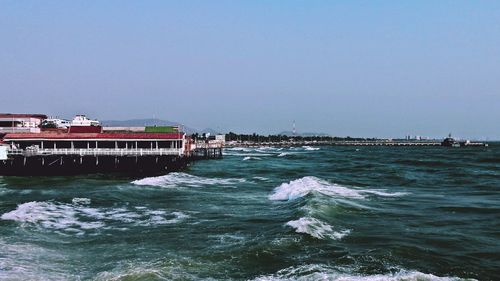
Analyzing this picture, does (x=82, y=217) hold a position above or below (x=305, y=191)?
below

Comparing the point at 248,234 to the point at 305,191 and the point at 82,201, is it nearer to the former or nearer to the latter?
the point at 305,191

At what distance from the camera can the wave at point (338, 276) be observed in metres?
16.0

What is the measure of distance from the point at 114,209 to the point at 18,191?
44.5 feet

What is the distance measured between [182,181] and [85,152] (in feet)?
49.1

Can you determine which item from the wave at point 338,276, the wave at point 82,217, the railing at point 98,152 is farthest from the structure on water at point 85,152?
the wave at point 338,276

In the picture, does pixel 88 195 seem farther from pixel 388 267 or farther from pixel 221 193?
pixel 388 267

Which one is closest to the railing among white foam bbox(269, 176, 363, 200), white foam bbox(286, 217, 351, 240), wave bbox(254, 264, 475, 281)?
white foam bbox(269, 176, 363, 200)

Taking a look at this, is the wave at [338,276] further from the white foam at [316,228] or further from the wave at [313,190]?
the wave at [313,190]

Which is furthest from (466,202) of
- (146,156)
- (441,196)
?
(146,156)

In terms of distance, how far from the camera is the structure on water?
56.6 metres

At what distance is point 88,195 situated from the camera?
37781mm

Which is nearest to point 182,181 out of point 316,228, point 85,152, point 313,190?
point 85,152

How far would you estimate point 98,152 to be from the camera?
5891 cm

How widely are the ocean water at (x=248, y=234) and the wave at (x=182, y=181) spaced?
164 inches
